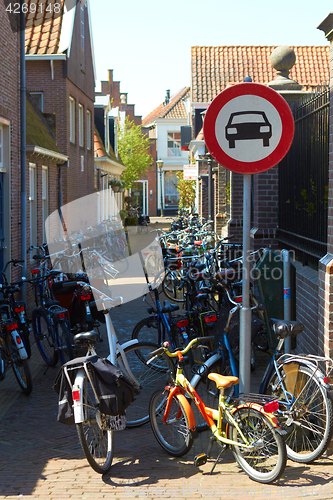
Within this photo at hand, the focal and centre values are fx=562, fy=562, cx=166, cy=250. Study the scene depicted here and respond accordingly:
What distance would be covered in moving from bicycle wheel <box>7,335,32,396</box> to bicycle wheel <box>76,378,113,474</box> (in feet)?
5.66

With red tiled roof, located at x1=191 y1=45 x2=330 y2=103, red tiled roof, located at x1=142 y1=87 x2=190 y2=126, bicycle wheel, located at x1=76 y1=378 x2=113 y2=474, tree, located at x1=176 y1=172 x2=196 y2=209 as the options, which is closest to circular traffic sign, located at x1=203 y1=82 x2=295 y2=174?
bicycle wheel, located at x1=76 y1=378 x2=113 y2=474

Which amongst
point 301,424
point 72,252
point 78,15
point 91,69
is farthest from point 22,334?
point 91,69

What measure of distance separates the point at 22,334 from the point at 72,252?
235 inches

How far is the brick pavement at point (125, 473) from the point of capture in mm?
3557

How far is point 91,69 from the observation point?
22.5 metres

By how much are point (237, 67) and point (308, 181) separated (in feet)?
74.3

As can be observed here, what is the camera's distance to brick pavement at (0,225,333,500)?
3.56 m

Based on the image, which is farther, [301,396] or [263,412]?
[301,396]

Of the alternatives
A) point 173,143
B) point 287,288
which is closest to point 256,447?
point 287,288

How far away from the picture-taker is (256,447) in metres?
3.68

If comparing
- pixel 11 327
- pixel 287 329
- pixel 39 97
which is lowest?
pixel 11 327

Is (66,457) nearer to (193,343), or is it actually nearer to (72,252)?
(193,343)

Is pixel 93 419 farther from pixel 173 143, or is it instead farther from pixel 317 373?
pixel 173 143

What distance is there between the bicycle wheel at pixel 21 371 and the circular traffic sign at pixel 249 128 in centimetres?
299
